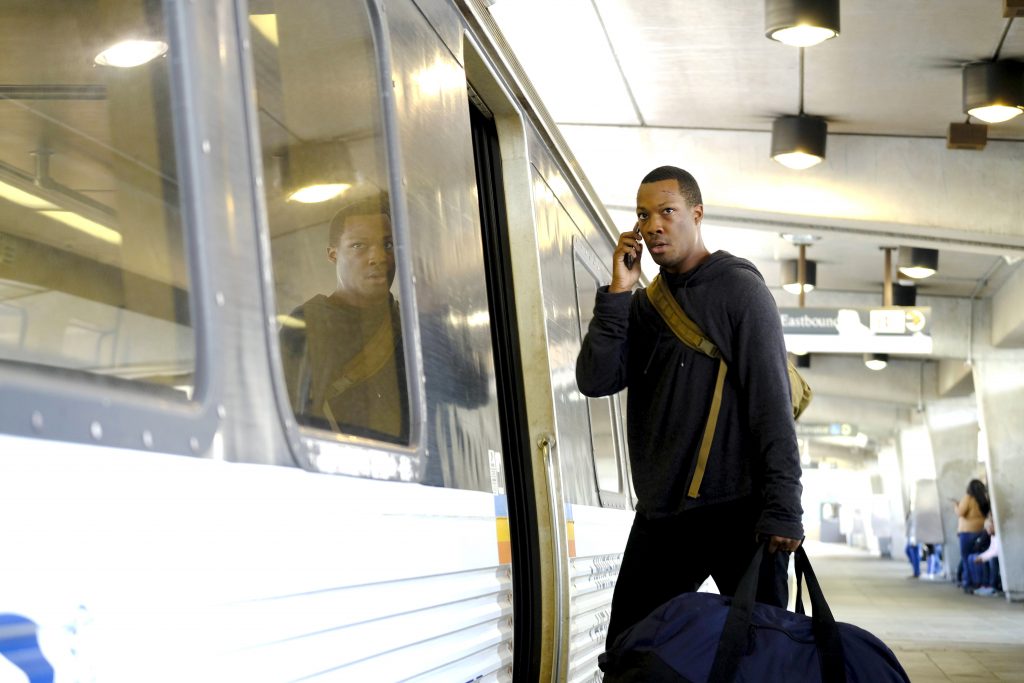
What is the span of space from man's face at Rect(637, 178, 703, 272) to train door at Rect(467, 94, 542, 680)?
2.53 ft

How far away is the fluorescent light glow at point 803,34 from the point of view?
8.70 metres

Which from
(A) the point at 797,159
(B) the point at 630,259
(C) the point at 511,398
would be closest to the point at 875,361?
(A) the point at 797,159

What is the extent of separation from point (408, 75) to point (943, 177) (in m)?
11.1

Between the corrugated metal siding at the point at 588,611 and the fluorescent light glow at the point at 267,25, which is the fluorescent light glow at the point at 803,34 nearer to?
the corrugated metal siding at the point at 588,611

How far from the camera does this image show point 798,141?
1218 centimetres

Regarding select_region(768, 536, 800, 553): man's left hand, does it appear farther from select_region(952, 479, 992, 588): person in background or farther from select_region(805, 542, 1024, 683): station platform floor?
select_region(952, 479, 992, 588): person in background

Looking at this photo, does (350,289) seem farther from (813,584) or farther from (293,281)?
(813,584)

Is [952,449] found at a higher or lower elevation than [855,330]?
lower

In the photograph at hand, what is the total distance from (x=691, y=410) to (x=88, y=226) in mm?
2022

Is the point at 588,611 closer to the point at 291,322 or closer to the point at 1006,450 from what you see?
the point at 291,322

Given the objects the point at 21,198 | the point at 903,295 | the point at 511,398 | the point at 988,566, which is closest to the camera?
the point at 21,198

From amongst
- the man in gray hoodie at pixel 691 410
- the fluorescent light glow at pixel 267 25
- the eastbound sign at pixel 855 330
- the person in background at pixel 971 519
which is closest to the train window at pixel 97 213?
the fluorescent light glow at pixel 267 25

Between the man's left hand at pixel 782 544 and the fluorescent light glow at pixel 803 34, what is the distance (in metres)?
6.06

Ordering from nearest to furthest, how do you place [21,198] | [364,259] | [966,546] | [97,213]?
1. [97,213]
2. [21,198]
3. [364,259]
4. [966,546]
